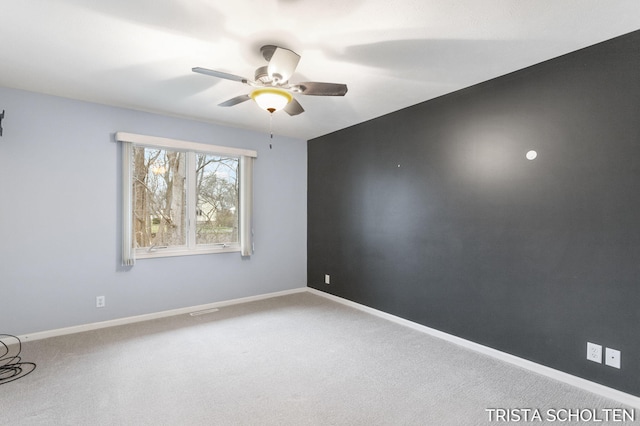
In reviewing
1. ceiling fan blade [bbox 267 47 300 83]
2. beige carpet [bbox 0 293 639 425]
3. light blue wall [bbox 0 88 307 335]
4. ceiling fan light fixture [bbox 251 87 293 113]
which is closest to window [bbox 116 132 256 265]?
light blue wall [bbox 0 88 307 335]

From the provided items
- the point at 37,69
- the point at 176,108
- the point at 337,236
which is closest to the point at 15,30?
the point at 37,69

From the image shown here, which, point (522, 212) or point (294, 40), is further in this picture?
point (522, 212)

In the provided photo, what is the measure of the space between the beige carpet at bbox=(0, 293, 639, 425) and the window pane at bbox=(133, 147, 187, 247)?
1082mm

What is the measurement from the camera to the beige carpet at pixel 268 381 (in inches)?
74.9

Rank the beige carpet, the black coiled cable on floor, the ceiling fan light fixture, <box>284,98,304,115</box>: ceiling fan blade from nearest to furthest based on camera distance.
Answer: the beige carpet, the ceiling fan light fixture, the black coiled cable on floor, <box>284,98,304,115</box>: ceiling fan blade

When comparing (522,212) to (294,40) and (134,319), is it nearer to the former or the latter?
(294,40)

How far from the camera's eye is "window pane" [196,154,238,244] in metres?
4.05

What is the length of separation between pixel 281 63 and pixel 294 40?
20 centimetres

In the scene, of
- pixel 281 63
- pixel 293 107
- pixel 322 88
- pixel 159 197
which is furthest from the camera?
pixel 159 197

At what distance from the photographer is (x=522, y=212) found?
99.4 inches

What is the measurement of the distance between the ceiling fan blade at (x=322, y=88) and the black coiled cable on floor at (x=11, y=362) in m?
3.01

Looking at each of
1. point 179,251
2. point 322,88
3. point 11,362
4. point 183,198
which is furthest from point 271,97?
point 11,362

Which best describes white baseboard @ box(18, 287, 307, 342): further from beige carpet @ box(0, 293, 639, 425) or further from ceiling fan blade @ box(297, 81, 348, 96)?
ceiling fan blade @ box(297, 81, 348, 96)

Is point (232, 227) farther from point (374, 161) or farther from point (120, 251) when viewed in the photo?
point (374, 161)
